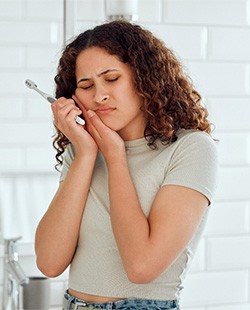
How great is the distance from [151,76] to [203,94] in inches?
21.6

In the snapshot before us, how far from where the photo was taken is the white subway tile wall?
1.65 m

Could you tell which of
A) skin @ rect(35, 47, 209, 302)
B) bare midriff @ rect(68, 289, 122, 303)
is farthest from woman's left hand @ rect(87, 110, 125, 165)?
bare midriff @ rect(68, 289, 122, 303)

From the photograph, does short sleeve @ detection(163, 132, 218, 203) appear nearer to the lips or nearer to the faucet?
the lips

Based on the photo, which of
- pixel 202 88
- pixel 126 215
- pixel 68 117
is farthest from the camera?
pixel 202 88

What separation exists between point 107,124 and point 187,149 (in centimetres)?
14

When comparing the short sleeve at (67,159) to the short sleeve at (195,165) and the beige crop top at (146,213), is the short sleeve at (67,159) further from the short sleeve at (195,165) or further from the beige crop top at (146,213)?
the short sleeve at (195,165)

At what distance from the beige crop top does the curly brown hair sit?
36 mm

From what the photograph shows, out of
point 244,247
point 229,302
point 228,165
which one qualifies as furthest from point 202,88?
point 229,302

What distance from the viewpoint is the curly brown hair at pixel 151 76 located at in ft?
4.23

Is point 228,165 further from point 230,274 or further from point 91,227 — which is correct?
point 91,227

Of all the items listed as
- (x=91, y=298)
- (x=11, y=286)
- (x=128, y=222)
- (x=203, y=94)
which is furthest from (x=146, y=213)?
(x=203, y=94)

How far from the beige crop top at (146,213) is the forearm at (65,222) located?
18 mm

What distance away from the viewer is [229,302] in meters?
1.89

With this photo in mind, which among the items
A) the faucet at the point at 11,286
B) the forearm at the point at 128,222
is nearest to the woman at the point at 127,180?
the forearm at the point at 128,222
